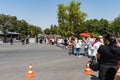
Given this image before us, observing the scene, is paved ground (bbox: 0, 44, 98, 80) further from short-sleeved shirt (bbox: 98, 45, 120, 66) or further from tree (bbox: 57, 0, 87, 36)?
tree (bbox: 57, 0, 87, 36)

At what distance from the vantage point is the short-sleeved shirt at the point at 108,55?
582cm

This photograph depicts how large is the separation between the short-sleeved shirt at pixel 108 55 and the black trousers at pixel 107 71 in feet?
0.30

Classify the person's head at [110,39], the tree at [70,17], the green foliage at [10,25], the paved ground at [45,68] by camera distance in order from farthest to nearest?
the green foliage at [10,25]
the tree at [70,17]
the paved ground at [45,68]
the person's head at [110,39]

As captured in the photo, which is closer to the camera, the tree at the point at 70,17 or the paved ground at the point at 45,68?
the paved ground at the point at 45,68

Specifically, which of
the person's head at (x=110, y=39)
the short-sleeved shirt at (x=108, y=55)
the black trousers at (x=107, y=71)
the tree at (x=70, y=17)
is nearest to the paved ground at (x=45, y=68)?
the black trousers at (x=107, y=71)

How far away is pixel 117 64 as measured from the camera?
5930 millimetres

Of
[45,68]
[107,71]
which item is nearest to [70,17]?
[45,68]

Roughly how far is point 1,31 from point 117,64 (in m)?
75.0

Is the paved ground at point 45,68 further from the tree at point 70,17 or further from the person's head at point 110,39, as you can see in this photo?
the tree at point 70,17

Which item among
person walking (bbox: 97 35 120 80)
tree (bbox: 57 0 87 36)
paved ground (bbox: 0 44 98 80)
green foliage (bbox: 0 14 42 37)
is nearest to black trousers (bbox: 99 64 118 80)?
person walking (bbox: 97 35 120 80)

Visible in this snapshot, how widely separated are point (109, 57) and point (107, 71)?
12.5 inches

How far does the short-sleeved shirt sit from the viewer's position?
5.82 meters

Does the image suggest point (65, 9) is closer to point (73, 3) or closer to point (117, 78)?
point (73, 3)

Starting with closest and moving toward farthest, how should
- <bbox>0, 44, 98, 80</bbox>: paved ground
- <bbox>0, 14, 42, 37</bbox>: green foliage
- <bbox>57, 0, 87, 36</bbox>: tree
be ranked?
<bbox>0, 44, 98, 80</bbox>: paved ground < <bbox>57, 0, 87, 36</bbox>: tree < <bbox>0, 14, 42, 37</bbox>: green foliage
